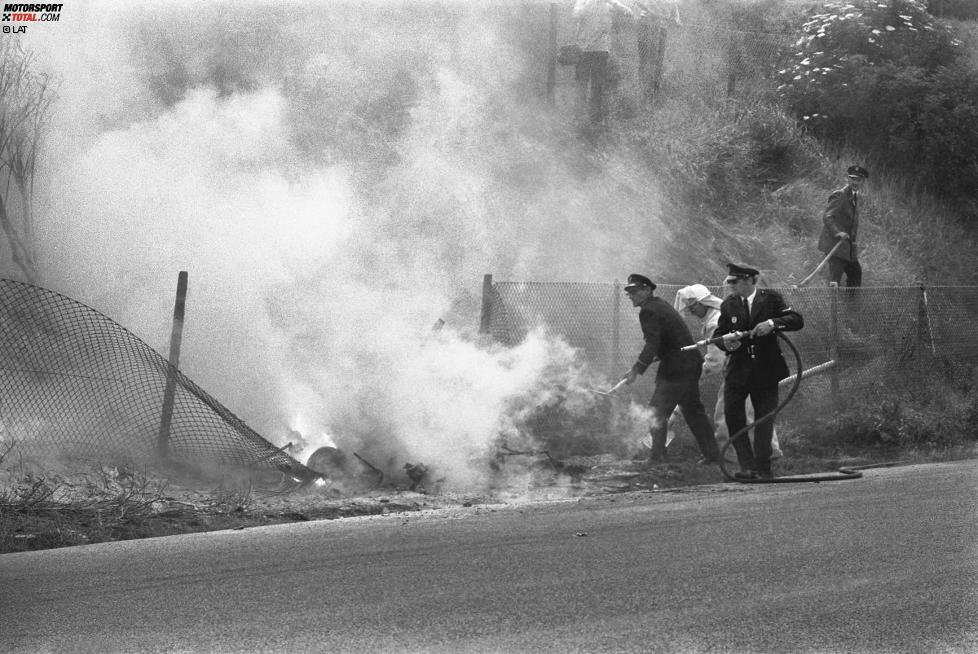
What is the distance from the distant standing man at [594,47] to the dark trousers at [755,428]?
31.9 feet

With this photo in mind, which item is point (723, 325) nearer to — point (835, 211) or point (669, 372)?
point (669, 372)

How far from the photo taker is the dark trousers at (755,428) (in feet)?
27.9

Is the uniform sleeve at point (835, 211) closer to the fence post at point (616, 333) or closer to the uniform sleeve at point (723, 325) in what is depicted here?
the fence post at point (616, 333)

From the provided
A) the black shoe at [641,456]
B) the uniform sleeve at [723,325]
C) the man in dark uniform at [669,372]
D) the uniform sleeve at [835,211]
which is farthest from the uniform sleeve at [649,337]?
the uniform sleeve at [835,211]

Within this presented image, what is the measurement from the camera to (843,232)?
535 inches

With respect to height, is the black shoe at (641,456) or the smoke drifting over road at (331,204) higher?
the smoke drifting over road at (331,204)

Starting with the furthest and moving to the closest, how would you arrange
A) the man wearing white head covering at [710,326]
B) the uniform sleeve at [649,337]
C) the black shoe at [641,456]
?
the man wearing white head covering at [710,326]
the black shoe at [641,456]
the uniform sleeve at [649,337]

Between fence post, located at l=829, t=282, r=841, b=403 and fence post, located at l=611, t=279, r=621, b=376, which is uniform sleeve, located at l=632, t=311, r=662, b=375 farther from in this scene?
fence post, located at l=829, t=282, r=841, b=403

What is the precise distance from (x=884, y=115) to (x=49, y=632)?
1679 cm

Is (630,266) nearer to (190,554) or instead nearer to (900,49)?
(900,49)

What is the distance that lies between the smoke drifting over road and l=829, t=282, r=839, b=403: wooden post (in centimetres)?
306

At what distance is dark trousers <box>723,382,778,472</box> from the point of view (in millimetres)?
8500

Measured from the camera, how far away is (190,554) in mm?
5684

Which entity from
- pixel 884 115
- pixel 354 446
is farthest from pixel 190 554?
pixel 884 115
